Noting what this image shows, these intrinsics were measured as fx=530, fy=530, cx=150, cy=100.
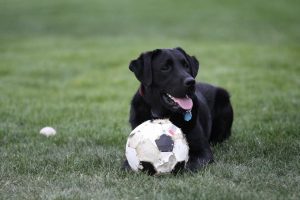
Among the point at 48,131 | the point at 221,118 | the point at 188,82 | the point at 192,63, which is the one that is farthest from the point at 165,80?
the point at 48,131

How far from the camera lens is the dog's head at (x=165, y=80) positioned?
18.2 ft

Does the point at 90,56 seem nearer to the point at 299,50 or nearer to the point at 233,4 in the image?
the point at 299,50

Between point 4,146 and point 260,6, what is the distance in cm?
3031

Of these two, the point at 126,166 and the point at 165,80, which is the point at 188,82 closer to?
the point at 165,80

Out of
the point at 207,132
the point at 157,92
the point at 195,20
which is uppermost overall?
the point at 157,92

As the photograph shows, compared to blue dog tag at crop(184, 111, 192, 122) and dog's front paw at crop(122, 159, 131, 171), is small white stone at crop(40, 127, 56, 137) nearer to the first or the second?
dog's front paw at crop(122, 159, 131, 171)

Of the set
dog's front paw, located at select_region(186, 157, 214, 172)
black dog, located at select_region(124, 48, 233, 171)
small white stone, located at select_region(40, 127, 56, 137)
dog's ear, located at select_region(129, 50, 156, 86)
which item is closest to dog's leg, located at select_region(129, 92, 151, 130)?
black dog, located at select_region(124, 48, 233, 171)

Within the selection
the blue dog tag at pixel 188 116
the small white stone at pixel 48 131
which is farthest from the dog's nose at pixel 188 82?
the small white stone at pixel 48 131

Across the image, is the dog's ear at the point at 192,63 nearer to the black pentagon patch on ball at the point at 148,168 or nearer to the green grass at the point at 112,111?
the green grass at the point at 112,111

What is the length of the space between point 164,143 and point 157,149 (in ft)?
0.30

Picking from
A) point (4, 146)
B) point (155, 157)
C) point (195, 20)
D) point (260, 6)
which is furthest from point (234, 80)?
point (260, 6)

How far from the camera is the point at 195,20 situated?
30531 mm

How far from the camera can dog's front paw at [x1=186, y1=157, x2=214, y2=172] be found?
5.49 metres

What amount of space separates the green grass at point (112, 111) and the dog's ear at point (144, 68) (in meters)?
0.98
